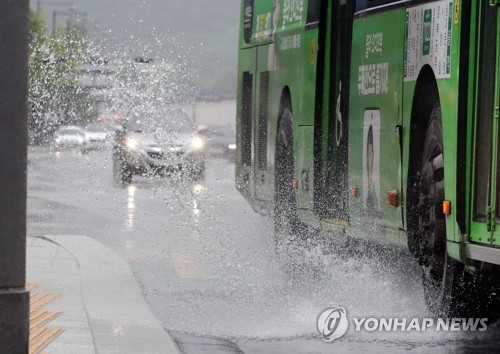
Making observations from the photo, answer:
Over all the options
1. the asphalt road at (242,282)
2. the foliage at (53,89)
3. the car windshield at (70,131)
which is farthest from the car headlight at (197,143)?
the car windshield at (70,131)

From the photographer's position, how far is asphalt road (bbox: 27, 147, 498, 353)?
1014 cm

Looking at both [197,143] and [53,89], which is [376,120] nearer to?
[197,143]

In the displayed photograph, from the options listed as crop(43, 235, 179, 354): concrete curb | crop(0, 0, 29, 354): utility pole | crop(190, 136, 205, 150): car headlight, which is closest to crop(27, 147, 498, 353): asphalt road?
crop(43, 235, 179, 354): concrete curb

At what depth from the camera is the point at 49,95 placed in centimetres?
5181

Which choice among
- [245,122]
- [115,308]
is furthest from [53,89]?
[115,308]

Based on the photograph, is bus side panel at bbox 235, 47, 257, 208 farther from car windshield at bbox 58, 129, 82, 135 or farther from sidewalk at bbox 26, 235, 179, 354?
car windshield at bbox 58, 129, 82, 135

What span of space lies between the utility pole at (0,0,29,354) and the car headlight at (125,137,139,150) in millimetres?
26828

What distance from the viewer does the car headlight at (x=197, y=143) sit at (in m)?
33.9

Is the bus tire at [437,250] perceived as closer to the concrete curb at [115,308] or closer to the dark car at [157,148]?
the concrete curb at [115,308]

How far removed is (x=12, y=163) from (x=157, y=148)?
2737 cm

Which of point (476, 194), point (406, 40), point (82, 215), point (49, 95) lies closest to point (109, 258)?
point (406, 40)

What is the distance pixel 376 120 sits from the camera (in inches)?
456

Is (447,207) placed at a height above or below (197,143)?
above

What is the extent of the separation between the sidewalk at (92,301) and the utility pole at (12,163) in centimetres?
142
